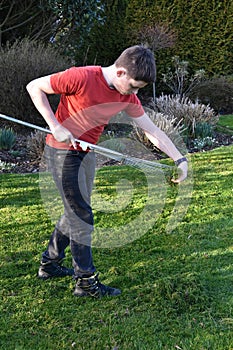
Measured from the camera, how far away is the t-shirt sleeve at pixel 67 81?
2668 millimetres

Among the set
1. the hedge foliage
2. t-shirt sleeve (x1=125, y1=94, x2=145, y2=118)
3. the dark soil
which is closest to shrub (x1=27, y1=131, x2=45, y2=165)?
the dark soil

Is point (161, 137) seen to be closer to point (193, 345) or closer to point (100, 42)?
point (193, 345)

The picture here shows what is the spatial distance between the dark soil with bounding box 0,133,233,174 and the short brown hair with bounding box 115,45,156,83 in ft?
11.9

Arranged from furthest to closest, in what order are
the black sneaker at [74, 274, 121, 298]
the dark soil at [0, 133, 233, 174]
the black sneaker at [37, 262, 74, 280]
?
the dark soil at [0, 133, 233, 174]
the black sneaker at [37, 262, 74, 280]
the black sneaker at [74, 274, 121, 298]

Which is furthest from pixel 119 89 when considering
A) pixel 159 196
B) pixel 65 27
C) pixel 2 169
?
pixel 65 27

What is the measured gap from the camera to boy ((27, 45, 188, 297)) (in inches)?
104

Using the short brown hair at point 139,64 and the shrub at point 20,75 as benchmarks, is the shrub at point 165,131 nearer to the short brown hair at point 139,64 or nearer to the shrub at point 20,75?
the shrub at point 20,75

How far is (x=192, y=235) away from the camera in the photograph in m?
Result: 4.07

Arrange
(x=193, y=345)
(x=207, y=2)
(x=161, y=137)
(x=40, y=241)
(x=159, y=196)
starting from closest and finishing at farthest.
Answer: (x=193, y=345)
(x=161, y=137)
(x=40, y=241)
(x=159, y=196)
(x=207, y=2)

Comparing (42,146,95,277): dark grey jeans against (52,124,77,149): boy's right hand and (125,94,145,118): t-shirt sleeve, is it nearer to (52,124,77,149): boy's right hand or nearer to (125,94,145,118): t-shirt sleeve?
(52,124,77,149): boy's right hand

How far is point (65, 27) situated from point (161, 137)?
7281 millimetres

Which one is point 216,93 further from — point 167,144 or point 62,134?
point 62,134

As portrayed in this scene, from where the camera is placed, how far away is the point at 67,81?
267cm

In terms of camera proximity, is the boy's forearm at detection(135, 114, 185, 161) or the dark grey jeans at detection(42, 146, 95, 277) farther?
the boy's forearm at detection(135, 114, 185, 161)
